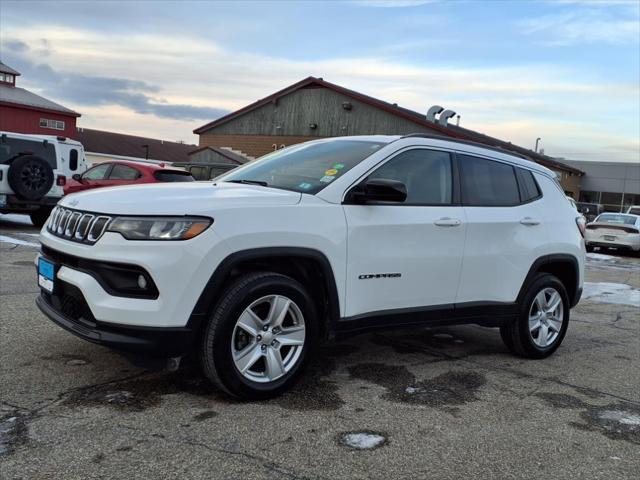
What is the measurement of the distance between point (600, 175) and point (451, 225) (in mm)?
51727

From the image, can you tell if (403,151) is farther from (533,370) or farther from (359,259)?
(533,370)

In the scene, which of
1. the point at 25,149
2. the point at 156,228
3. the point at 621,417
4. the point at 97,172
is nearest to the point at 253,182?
the point at 156,228

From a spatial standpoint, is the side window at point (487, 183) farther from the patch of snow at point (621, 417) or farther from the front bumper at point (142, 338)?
the front bumper at point (142, 338)

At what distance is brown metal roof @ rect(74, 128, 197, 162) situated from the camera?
51.0 meters

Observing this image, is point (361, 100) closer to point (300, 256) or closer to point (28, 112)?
point (28, 112)

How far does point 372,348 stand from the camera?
17.3ft

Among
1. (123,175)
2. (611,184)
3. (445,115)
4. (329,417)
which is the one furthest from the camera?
(611,184)

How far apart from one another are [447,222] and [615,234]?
17063 mm

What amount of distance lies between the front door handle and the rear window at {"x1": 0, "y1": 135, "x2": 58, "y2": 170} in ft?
35.5

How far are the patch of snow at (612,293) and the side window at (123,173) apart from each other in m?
8.90

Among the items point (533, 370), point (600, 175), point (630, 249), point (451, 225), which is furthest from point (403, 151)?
point (600, 175)

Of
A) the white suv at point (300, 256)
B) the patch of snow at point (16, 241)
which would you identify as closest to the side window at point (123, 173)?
the patch of snow at point (16, 241)

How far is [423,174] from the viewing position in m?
4.63

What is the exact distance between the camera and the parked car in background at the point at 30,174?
12.2 meters
